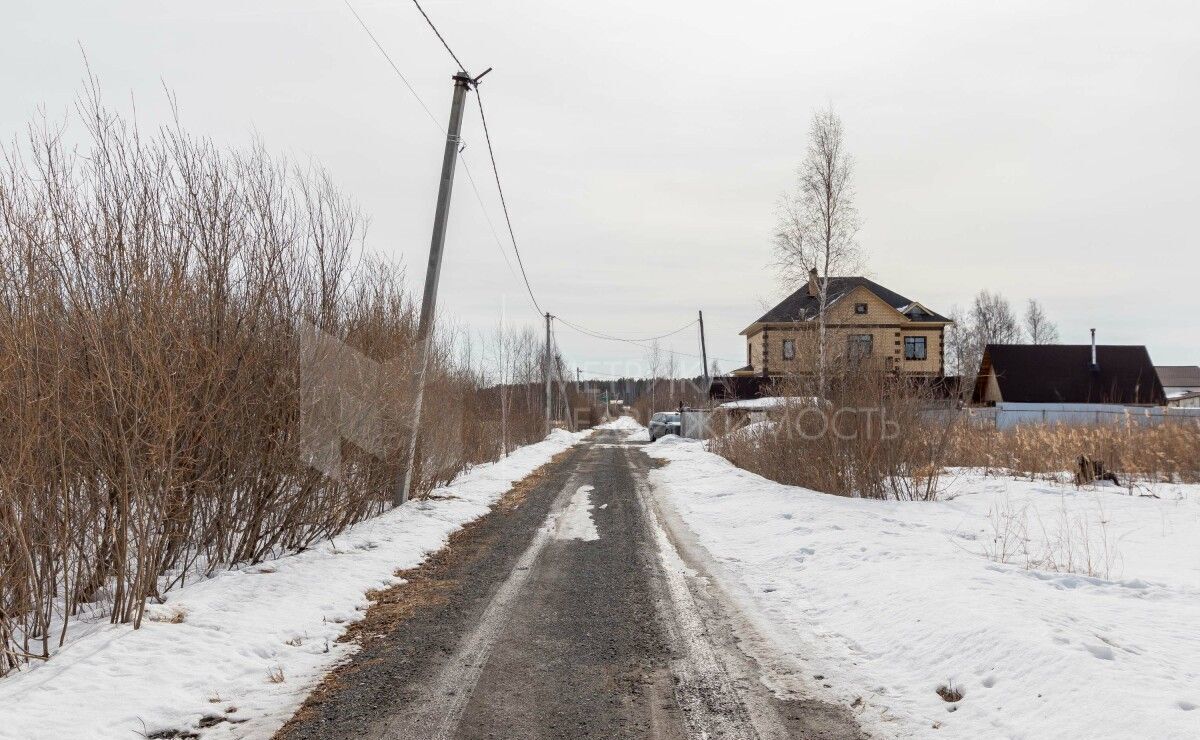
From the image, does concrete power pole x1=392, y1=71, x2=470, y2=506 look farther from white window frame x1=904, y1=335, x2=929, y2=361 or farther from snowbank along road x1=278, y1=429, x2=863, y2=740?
white window frame x1=904, y1=335, x2=929, y2=361

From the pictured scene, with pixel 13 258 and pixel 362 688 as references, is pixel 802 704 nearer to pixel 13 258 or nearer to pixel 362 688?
pixel 362 688

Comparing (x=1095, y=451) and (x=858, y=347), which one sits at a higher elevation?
(x=858, y=347)

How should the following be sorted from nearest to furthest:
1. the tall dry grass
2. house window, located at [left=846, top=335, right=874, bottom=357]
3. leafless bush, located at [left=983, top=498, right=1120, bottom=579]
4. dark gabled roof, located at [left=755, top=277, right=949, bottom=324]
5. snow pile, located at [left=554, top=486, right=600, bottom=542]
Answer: leafless bush, located at [left=983, top=498, right=1120, bottom=579]
snow pile, located at [left=554, top=486, right=600, bottom=542]
house window, located at [left=846, top=335, right=874, bottom=357]
the tall dry grass
dark gabled roof, located at [left=755, top=277, right=949, bottom=324]

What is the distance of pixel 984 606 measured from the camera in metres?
5.44

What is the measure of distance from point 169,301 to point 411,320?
5848 millimetres

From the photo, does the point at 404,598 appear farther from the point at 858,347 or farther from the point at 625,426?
the point at 625,426

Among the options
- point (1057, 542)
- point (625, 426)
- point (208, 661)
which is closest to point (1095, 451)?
point (1057, 542)

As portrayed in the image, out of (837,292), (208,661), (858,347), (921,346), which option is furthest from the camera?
(921,346)

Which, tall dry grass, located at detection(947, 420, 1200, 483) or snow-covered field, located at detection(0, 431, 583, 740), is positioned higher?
tall dry grass, located at detection(947, 420, 1200, 483)

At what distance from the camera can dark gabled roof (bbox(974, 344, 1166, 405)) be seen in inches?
1521

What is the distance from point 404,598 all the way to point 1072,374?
145ft

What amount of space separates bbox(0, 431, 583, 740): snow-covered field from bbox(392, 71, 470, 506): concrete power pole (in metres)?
4.14

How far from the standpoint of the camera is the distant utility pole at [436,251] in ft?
38.0

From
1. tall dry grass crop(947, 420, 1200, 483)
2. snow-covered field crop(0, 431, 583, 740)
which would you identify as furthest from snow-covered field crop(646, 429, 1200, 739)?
snow-covered field crop(0, 431, 583, 740)
